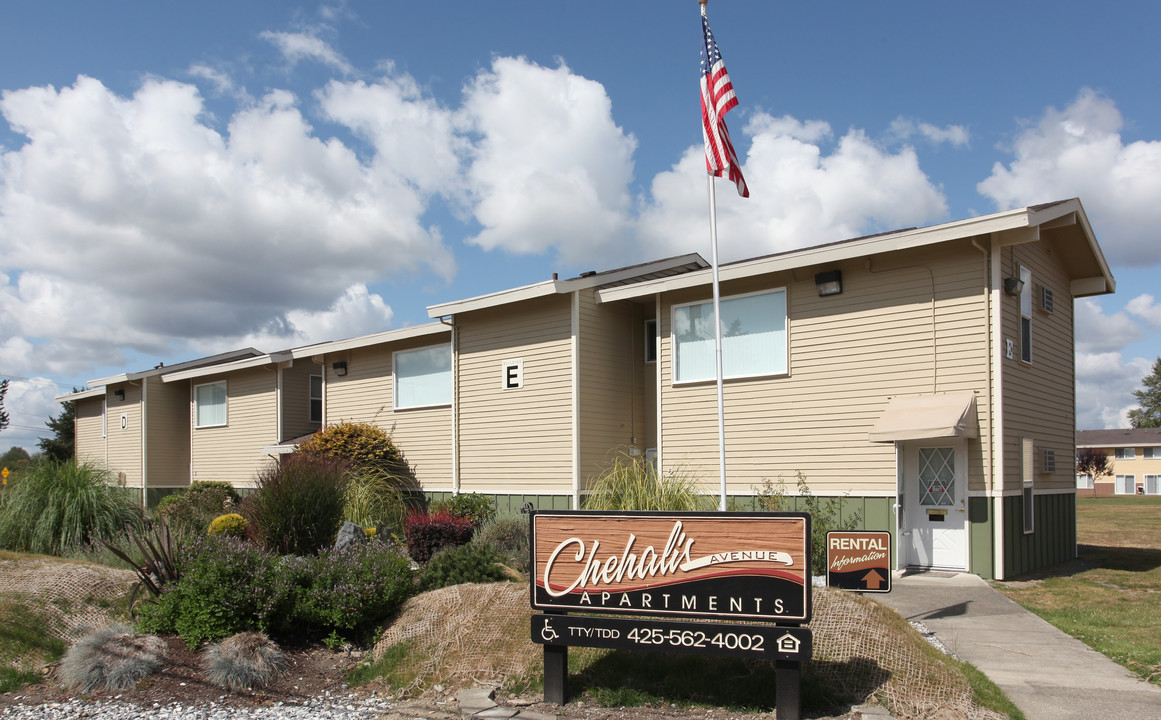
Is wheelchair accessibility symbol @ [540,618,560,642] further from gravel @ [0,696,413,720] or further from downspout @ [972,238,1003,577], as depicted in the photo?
downspout @ [972,238,1003,577]

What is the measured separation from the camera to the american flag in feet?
36.7

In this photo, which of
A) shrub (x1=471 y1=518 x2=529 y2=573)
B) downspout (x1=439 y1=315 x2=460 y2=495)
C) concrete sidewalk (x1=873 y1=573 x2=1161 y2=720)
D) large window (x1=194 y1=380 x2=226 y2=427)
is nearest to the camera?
concrete sidewalk (x1=873 y1=573 x2=1161 y2=720)

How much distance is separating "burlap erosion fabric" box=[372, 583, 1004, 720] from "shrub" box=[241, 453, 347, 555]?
10.7 ft

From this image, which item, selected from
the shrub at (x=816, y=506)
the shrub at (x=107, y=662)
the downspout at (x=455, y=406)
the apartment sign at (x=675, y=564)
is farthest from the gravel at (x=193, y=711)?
the downspout at (x=455, y=406)

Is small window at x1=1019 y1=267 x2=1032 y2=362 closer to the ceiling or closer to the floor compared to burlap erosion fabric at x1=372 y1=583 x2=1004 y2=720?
closer to the ceiling

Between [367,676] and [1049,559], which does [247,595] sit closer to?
[367,676]

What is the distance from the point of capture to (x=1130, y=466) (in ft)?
184

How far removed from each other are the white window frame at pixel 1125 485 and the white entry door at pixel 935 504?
5363 cm

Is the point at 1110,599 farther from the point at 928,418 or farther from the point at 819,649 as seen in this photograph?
the point at 819,649

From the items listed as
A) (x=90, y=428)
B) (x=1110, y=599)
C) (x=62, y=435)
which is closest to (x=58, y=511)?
(x=1110, y=599)

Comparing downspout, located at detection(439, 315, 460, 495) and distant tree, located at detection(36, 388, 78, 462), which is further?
distant tree, located at detection(36, 388, 78, 462)

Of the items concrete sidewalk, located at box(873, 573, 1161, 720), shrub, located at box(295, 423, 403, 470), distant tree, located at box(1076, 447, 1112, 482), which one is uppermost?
shrub, located at box(295, 423, 403, 470)

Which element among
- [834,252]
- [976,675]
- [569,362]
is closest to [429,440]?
[569,362]

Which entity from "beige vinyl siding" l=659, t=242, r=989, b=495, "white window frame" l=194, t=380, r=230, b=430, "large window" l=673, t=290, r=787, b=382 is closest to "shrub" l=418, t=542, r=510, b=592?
"beige vinyl siding" l=659, t=242, r=989, b=495
